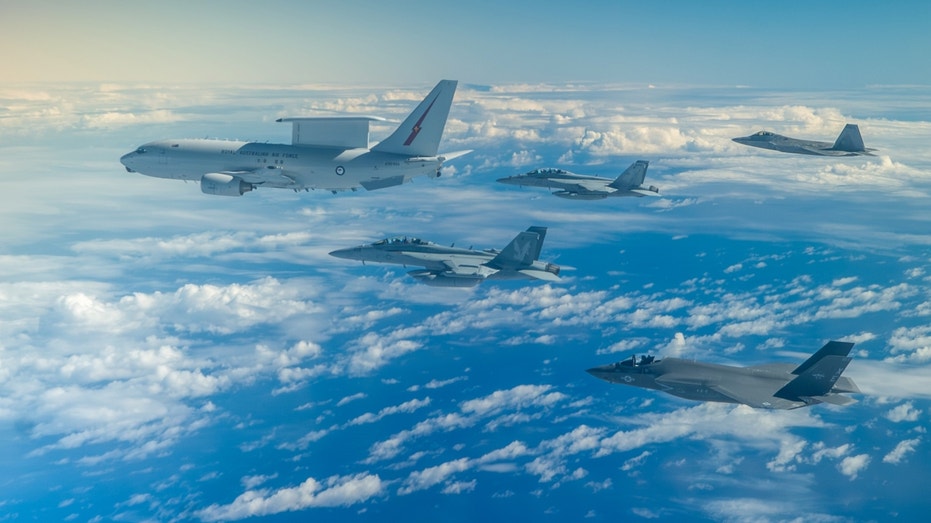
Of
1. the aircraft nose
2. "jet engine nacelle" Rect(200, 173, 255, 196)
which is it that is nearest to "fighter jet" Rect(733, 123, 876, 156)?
"jet engine nacelle" Rect(200, 173, 255, 196)

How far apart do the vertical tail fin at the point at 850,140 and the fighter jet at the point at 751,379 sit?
94.5ft

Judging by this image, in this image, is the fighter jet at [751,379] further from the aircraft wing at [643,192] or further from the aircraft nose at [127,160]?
the aircraft nose at [127,160]

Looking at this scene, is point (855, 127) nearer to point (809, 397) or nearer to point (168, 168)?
point (809, 397)

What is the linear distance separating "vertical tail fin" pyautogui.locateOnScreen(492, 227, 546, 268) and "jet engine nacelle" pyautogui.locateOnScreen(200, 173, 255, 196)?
1962 centimetres

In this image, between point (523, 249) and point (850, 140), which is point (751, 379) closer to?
point (523, 249)

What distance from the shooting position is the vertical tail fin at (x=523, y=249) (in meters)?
54.4

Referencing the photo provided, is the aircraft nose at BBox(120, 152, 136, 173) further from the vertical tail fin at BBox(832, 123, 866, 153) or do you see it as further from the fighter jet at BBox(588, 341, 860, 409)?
the vertical tail fin at BBox(832, 123, 866, 153)

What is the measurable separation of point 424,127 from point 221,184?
1464cm

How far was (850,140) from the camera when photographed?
64.8 meters

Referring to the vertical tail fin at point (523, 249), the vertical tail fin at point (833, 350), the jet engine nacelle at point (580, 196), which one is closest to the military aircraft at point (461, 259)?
the vertical tail fin at point (523, 249)

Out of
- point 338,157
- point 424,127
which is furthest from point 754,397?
point 338,157

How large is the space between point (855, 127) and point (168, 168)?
58.1 metres

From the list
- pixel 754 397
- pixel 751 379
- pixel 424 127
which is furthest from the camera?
pixel 424 127

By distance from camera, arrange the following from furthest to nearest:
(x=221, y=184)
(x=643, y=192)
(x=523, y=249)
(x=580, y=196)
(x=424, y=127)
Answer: (x=643, y=192) < (x=580, y=196) < (x=523, y=249) < (x=424, y=127) < (x=221, y=184)
